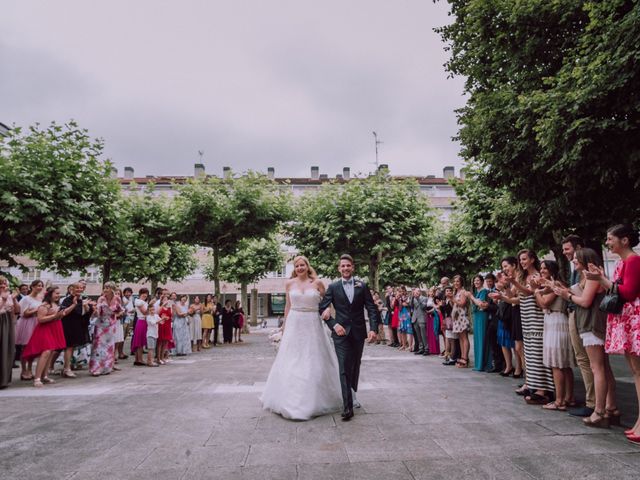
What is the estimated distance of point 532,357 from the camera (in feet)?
22.7

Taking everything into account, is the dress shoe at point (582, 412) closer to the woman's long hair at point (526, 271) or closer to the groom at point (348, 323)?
the woman's long hair at point (526, 271)

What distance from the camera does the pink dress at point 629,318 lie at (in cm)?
483

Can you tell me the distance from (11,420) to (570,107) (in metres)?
9.13

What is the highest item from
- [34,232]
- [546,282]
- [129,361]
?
[34,232]

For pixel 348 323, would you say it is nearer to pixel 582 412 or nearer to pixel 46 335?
pixel 582 412

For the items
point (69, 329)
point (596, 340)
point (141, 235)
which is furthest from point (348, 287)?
point (141, 235)

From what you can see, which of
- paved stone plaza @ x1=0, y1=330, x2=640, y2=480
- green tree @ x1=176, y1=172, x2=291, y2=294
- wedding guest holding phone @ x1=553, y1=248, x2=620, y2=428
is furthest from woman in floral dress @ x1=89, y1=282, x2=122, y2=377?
green tree @ x1=176, y1=172, x2=291, y2=294

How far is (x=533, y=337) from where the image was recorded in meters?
6.89

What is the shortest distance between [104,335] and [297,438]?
7.65 meters

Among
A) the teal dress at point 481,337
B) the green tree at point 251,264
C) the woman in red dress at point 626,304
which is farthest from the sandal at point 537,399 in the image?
A: the green tree at point 251,264

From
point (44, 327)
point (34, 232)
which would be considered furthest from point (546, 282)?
point (34, 232)

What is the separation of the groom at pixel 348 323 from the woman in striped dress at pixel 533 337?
2.37m

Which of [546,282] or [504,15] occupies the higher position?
[504,15]

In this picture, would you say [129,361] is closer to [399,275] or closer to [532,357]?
[532,357]
